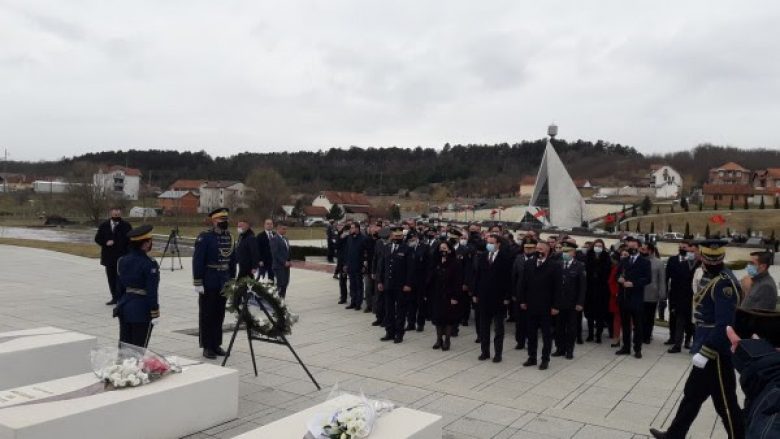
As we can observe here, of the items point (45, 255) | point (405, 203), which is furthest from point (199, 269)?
point (405, 203)

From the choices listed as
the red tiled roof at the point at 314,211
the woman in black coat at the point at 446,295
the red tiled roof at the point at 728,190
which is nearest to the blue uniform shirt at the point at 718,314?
the woman in black coat at the point at 446,295

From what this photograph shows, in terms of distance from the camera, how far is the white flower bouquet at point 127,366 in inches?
202

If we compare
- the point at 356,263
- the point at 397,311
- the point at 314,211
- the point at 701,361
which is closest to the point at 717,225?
the point at 356,263

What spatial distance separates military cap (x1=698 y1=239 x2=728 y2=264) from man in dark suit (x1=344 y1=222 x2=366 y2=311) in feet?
25.6

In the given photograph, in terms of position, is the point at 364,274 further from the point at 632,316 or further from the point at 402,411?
the point at 402,411

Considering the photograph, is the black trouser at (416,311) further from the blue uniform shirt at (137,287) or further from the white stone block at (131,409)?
the white stone block at (131,409)

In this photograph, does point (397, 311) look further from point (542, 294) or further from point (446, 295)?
point (542, 294)

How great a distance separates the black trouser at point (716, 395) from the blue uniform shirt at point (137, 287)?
5537 millimetres

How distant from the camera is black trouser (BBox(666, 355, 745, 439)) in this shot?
5.09 m

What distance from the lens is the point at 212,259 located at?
26.4ft

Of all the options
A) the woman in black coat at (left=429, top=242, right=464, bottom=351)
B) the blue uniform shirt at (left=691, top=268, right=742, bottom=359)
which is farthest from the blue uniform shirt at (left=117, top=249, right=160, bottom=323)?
the blue uniform shirt at (left=691, top=268, right=742, bottom=359)

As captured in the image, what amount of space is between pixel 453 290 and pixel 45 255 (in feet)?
59.1

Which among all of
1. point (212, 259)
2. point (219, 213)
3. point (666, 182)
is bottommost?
point (212, 259)

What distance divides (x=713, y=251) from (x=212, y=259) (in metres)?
6.02
